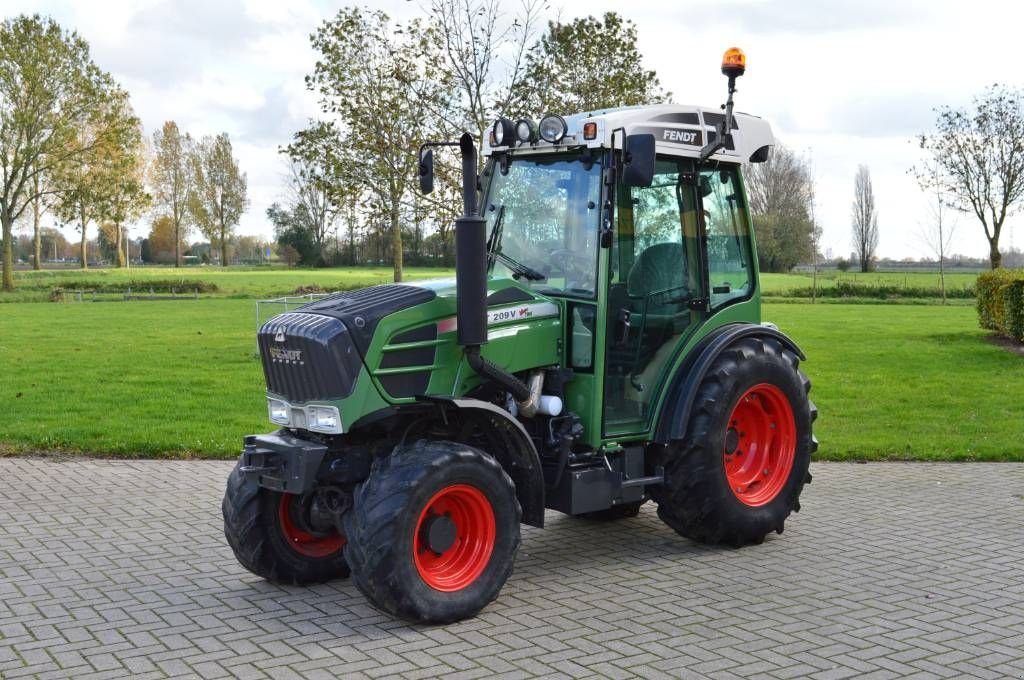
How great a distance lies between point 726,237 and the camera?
7293 millimetres

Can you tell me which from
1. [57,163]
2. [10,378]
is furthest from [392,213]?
[57,163]

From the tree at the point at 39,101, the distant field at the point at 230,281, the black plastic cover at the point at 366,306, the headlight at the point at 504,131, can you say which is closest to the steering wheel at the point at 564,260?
the headlight at the point at 504,131

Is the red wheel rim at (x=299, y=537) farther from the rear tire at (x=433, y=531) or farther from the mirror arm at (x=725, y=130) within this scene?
the mirror arm at (x=725, y=130)

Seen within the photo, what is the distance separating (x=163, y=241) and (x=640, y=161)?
87480 millimetres

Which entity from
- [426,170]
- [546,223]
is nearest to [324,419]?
[426,170]

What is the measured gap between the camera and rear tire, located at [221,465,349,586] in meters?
Answer: 6.15

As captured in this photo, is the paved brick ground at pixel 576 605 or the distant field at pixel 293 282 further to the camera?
the distant field at pixel 293 282

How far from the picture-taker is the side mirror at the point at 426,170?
21.8 ft

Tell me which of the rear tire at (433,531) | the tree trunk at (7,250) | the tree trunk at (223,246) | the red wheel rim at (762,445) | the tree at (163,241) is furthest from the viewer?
Result: the tree at (163,241)

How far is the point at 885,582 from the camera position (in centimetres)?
639

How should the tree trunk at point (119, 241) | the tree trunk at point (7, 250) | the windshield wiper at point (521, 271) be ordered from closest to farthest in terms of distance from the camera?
the windshield wiper at point (521, 271)
the tree trunk at point (7, 250)
the tree trunk at point (119, 241)

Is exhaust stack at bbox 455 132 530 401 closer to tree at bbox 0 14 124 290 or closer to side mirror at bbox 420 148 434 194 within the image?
side mirror at bbox 420 148 434 194

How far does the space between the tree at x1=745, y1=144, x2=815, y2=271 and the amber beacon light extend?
4649 centimetres

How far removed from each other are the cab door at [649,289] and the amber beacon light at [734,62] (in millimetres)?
678
